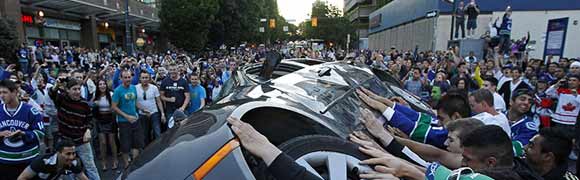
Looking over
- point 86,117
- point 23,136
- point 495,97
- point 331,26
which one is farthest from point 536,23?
point 331,26

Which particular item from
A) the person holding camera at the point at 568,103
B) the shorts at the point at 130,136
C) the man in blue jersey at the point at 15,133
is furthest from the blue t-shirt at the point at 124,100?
the person holding camera at the point at 568,103

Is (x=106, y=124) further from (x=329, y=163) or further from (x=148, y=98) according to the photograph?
(x=329, y=163)

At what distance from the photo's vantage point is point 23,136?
12.3 feet

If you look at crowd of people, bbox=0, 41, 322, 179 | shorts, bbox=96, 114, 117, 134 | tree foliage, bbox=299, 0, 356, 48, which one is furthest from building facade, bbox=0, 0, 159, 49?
tree foliage, bbox=299, 0, 356, 48

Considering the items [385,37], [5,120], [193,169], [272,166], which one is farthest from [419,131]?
[385,37]

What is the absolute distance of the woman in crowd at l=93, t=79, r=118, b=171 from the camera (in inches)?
223

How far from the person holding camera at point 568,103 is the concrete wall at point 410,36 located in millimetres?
18234

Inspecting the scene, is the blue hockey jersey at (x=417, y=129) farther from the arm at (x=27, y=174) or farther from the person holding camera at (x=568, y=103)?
the person holding camera at (x=568, y=103)

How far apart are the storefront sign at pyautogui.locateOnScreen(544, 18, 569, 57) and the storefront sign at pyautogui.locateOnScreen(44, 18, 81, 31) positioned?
1031 inches

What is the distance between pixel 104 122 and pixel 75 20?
25988 mm

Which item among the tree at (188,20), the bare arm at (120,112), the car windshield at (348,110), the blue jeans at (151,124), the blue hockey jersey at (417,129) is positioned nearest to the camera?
the car windshield at (348,110)

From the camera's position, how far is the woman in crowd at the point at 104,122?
566 centimetres

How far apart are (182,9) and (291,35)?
3082 inches

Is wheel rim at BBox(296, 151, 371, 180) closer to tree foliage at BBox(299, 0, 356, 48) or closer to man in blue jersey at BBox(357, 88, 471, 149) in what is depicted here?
man in blue jersey at BBox(357, 88, 471, 149)
